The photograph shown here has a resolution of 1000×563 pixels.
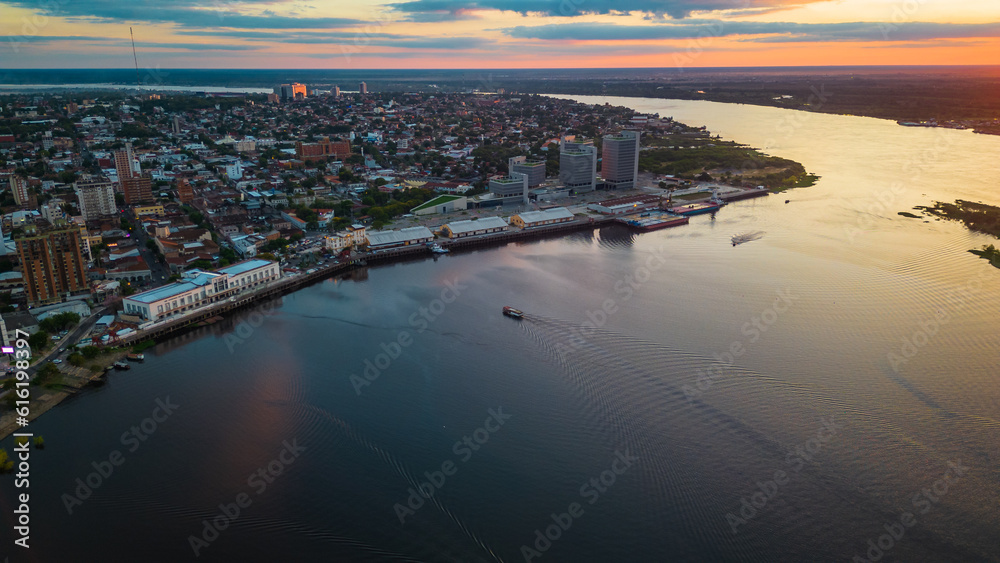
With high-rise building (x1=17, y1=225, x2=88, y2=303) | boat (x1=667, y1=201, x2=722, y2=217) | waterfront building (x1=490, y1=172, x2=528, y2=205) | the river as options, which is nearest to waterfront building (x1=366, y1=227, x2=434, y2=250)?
the river

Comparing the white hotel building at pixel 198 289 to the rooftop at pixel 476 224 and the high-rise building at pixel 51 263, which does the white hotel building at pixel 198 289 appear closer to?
the high-rise building at pixel 51 263

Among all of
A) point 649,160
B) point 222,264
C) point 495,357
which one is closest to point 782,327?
point 495,357

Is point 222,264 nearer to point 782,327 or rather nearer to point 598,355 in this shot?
point 598,355

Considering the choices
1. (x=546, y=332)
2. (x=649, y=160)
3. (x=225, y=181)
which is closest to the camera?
(x=546, y=332)

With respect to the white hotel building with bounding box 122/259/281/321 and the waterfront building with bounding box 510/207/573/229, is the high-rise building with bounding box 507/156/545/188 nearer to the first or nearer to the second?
the waterfront building with bounding box 510/207/573/229

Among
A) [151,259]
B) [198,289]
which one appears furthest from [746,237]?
[151,259]

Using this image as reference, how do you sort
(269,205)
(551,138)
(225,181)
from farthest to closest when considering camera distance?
1. (551,138)
2. (225,181)
3. (269,205)
